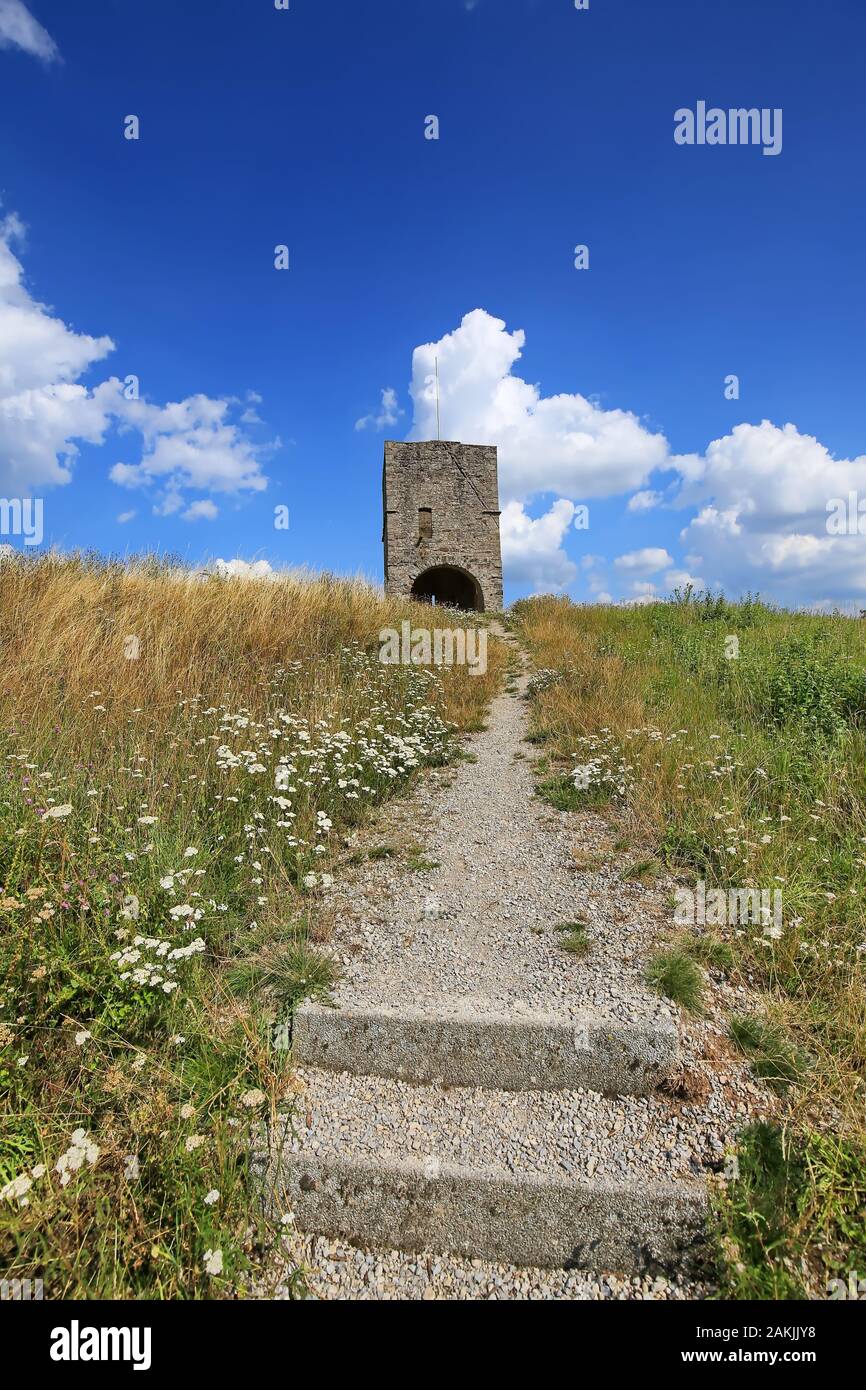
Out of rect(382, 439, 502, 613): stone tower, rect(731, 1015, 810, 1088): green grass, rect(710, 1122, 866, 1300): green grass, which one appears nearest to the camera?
rect(710, 1122, 866, 1300): green grass

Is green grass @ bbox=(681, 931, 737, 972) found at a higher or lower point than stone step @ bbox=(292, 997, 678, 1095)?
higher

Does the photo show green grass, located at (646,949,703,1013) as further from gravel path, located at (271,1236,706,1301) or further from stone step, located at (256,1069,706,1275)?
gravel path, located at (271,1236,706,1301)

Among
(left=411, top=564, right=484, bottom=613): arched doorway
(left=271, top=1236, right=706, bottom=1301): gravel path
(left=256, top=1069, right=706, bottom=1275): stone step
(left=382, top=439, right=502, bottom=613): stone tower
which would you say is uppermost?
(left=382, top=439, right=502, bottom=613): stone tower

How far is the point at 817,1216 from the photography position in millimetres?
2451

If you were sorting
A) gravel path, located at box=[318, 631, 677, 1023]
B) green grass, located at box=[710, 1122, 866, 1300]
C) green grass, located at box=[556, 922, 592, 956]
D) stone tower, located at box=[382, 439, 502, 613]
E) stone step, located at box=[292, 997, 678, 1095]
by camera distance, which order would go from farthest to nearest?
stone tower, located at box=[382, 439, 502, 613]
green grass, located at box=[556, 922, 592, 956]
gravel path, located at box=[318, 631, 677, 1023]
stone step, located at box=[292, 997, 678, 1095]
green grass, located at box=[710, 1122, 866, 1300]

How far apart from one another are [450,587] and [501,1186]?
84.2ft

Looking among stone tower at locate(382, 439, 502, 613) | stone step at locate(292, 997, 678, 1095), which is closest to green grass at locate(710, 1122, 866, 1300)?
stone step at locate(292, 997, 678, 1095)

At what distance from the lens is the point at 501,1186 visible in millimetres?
2648

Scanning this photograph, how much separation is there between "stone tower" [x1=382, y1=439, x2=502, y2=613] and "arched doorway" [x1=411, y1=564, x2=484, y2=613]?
9.0 inches

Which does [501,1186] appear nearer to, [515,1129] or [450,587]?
[515,1129]

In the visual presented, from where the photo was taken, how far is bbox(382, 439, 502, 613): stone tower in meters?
22.1

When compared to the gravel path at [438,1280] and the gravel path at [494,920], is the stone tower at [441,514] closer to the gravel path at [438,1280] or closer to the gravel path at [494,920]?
the gravel path at [494,920]
